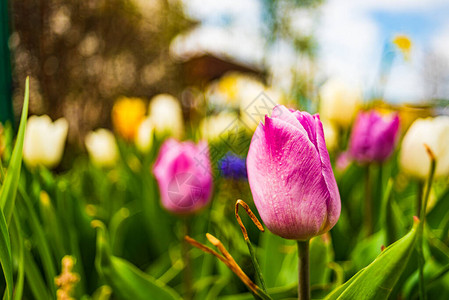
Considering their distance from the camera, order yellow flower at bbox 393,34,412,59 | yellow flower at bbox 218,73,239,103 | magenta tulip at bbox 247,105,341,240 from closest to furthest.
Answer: magenta tulip at bbox 247,105,341,240
yellow flower at bbox 393,34,412,59
yellow flower at bbox 218,73,239,103

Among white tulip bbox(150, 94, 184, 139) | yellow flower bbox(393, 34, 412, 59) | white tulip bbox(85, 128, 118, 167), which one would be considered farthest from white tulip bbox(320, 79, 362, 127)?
white tulip bbox(85, 128, 118, 167)

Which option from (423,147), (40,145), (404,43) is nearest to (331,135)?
→ (404,43)

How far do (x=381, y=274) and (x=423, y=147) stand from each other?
43 centimetres

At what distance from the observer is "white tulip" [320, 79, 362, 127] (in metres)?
1.07

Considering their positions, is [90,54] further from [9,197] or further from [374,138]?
[9,197]

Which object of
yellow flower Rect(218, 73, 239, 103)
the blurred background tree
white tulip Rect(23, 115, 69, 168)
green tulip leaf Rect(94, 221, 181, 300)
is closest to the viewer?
green tulip leaf Rect(94, 221, 181, 300)

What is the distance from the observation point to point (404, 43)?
0.84m

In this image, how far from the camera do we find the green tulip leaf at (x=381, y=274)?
0.29m

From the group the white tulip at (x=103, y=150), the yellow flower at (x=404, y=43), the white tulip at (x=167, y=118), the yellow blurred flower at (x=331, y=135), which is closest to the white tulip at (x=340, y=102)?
the yellow blurred flower at (x=331, y=135)

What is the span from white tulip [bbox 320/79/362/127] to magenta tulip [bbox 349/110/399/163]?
304mm

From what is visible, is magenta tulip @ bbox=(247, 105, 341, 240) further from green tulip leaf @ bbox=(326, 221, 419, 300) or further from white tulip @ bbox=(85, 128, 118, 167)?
white tulip @ bbox=(85, 128, 118, 167)

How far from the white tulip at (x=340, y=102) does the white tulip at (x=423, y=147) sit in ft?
1.24

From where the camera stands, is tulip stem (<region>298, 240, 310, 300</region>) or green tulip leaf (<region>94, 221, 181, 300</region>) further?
green tulip leaf (<region>94, 221, 181, 300</region>)

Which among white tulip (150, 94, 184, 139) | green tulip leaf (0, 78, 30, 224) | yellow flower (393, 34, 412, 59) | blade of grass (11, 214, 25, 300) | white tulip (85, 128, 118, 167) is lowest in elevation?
white tulip (85, 128, 118, 167)
